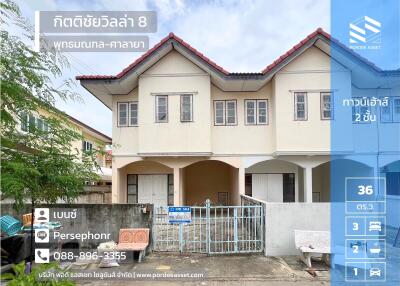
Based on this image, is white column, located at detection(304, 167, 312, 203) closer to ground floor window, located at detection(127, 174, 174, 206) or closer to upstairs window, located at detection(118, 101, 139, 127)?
ground floor window, located at detection(127, 174, 174, 206)

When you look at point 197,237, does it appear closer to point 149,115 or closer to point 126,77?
point 149,115

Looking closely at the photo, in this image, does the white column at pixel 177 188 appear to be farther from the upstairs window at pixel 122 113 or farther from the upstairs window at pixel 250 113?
the upstairs window at pixel 250 113

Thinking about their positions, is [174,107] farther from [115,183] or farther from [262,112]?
[115,183]

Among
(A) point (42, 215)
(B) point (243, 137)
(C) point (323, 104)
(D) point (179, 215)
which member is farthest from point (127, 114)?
(C) point (323, 104)

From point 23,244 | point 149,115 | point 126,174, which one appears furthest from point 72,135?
point 126,174

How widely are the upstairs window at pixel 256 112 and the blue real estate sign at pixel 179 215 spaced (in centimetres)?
653

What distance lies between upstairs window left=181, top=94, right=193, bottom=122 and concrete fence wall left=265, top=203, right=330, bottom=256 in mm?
6007

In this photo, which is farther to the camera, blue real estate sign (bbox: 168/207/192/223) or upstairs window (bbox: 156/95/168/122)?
upstairs window (bbox: 156/95/168/122)

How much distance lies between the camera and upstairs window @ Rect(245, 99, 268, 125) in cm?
1322

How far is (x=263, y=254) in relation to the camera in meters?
7.80

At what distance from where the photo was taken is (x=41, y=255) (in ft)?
23.2

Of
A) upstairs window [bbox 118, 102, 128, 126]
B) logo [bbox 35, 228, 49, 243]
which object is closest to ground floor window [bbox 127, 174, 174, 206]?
upstairs window [bbox 118, 102, 128, 126]

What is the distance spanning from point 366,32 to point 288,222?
6.66m

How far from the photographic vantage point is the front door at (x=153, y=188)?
14727 mm
